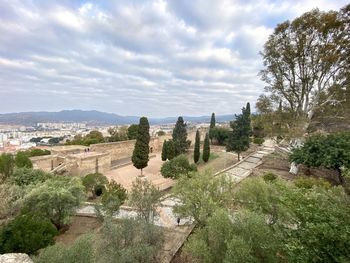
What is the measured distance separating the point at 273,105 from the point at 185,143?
1534 cm

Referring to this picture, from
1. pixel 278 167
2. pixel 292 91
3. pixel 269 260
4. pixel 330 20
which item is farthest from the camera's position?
pixel 278 167

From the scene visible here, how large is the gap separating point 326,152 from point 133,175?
15.5 m

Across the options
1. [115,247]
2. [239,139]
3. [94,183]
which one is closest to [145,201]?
[115,247]

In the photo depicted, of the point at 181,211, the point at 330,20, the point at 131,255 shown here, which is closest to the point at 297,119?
the point at 330,20

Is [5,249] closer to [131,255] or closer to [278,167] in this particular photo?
[131,255]

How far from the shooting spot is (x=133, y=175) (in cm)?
2220

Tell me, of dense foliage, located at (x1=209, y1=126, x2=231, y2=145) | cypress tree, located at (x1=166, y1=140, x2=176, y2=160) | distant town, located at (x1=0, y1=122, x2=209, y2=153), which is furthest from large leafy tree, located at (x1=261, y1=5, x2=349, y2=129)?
distant town, located at (x1=0, y1=122, x2=209, y2=153)

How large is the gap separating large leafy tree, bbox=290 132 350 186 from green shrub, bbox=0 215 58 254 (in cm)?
1387

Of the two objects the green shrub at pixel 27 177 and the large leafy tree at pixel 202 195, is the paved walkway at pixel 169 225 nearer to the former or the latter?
the large leafy tree at pixel 202 195

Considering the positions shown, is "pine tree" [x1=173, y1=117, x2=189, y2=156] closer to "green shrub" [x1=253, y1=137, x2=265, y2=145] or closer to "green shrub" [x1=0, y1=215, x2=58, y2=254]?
"green shrub" [x1=253, y1=137, x2=265, y2=145]

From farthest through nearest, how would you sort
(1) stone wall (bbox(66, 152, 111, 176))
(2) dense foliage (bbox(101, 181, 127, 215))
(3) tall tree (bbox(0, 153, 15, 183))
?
(1) stone wall (bbox(66, 152, 111, 176))
(3) tall tree (bbox(0, 153, 15, 183))
(2) dense foliage (bbox(101, 181, 127, 215))

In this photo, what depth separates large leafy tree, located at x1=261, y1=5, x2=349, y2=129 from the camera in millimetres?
14109

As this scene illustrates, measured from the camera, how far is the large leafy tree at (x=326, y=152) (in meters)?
13.0

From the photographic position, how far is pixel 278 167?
63.1ft
